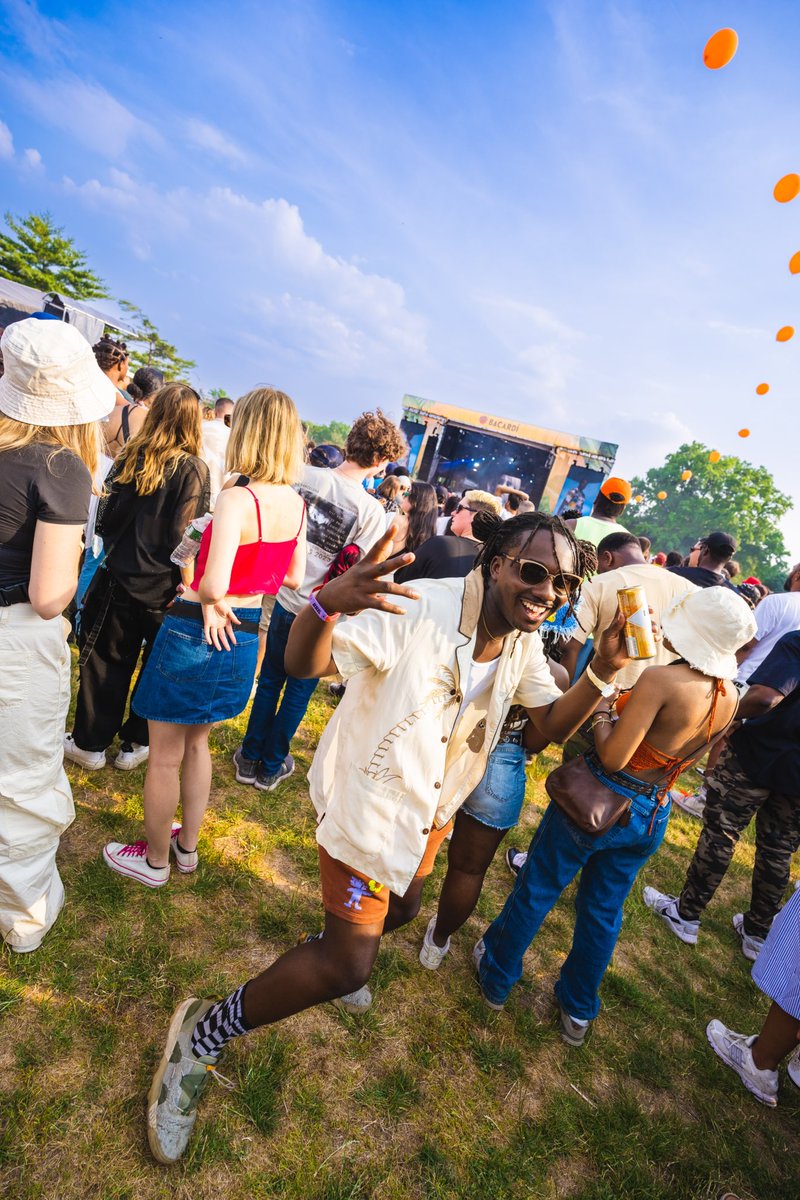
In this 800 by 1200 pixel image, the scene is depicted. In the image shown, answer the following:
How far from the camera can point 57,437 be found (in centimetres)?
184

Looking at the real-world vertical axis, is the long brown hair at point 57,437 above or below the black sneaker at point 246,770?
above

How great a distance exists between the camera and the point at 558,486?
2381 cm

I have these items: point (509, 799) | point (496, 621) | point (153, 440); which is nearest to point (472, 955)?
point (509, 799)

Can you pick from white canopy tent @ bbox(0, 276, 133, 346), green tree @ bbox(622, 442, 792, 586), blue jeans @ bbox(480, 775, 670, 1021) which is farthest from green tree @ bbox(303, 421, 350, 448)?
blue jeans @ bbox(480, 775, 670, 1021)

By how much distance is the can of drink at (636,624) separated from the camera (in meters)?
1.87

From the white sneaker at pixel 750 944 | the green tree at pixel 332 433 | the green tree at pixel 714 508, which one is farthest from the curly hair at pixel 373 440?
the green tree at pixel 332 433

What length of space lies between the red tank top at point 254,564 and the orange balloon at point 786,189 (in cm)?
683

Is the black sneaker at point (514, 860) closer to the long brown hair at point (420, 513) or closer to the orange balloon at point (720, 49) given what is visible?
the long brown hair at point (420, 513)

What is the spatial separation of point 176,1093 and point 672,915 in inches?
133

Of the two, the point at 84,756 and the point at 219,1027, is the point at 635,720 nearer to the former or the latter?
the point at 219,1027

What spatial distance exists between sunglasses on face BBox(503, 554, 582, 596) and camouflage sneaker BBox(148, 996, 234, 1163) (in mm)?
1843

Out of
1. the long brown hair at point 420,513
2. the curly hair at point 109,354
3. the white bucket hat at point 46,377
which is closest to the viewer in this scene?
the white bucket hat at point 46,377

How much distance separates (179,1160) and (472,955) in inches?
63.3

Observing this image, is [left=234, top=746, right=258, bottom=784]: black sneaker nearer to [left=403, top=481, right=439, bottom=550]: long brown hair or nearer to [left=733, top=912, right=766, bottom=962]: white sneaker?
[left=403, top=481, right=439, bottom=550]: long brown hair
